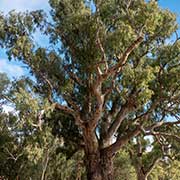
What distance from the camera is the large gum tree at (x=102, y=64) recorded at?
12234mm

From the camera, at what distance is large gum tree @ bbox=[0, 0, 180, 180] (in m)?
12.2

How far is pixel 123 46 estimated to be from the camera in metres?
12.2

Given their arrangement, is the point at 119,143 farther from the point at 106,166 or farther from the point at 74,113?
the point at 74,113

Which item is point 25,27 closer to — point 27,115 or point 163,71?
point 27,115

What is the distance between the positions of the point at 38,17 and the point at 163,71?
17.3 ft

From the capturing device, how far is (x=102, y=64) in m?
13.1

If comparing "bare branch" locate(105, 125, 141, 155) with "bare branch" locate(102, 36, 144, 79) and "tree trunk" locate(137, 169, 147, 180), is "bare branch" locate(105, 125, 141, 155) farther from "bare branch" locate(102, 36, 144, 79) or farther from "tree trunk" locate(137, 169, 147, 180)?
"tree trunk" locate(137, 169, 147, 180)

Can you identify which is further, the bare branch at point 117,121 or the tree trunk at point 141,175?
the tree trunk at point 141,175

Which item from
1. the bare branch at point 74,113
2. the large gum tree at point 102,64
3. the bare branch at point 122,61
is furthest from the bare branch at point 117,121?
the bare branch at point 122,61

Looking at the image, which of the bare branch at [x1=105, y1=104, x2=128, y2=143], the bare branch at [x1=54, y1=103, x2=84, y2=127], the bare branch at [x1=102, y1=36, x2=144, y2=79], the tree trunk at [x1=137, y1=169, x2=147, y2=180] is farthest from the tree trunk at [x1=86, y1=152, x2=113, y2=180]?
the tree trunk at [x1=137, y1=169, x2=147, y2=180]

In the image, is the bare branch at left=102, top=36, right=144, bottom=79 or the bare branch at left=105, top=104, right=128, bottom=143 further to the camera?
the bare branch at left=105, top=104, right=128, bottom=143

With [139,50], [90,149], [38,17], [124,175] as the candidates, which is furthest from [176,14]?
[124,175]

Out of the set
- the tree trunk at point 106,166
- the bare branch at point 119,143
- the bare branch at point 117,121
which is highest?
the bare branch at point 117,121

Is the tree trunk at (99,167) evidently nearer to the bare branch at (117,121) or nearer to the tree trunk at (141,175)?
the bare branch at (117,121)
